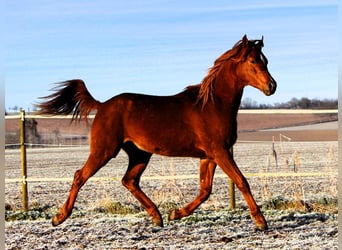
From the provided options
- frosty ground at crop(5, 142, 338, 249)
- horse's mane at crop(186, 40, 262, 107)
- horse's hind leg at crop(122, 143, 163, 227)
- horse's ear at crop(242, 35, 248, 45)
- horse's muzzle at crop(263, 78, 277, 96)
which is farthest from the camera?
horse's hind leg at crop(122, 143, 163, 227)

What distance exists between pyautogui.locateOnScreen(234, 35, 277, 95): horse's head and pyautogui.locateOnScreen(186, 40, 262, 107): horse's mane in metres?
0.04

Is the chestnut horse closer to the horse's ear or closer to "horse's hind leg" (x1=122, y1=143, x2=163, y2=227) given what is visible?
the horse's ear

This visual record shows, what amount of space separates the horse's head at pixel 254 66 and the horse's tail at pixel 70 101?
162cm

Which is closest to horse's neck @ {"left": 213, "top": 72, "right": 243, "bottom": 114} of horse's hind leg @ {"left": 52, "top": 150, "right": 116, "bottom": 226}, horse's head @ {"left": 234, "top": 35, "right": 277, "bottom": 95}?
horse's head @ {"left": 234, "top": 35, "right": 277, "bottom": 95}

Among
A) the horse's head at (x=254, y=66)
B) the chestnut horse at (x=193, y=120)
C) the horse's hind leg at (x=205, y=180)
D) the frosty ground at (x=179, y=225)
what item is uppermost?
the horse's head at (x=254, y=66)

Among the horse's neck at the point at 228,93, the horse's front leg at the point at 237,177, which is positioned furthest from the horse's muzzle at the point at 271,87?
the horse's front leg at the point at 237,177

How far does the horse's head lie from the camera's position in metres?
5.64

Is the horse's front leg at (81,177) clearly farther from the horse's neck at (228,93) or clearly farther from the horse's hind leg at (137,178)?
the horse's neck at (228,93)

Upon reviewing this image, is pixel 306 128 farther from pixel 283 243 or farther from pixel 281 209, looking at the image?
pixel 283 243

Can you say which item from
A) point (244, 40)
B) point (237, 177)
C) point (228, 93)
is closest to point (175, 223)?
point (237, 177)

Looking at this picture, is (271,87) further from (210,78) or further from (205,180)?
(205,180)

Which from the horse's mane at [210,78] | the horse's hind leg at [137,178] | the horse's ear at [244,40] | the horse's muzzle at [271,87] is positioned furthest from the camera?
the horse's hind leg at [137,178]

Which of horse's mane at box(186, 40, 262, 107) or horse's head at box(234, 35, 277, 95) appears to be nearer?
horse's head at box(234, 35, 277, 95)

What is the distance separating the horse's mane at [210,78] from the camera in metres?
5.91
